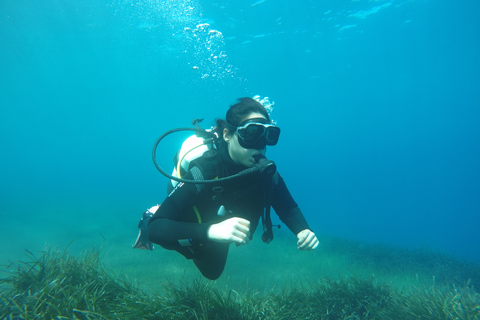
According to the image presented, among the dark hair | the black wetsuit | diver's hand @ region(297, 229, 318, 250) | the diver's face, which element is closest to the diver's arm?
the black wetsuit

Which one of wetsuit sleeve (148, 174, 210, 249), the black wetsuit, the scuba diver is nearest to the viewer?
wetsuit sleeve (148, 174, 210, 249)

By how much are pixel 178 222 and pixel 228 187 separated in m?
0.77

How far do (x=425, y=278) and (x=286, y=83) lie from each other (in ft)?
93.0

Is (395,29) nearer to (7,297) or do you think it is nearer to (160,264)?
(160,264)

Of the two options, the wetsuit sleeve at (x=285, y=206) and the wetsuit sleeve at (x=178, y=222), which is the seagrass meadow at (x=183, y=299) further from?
the wetsuit sleeve at (x=285, y=206)

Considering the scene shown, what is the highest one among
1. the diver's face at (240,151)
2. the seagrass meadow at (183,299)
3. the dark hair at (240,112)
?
the dark hair at (240,112)

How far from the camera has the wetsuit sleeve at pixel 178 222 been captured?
6.55 feet

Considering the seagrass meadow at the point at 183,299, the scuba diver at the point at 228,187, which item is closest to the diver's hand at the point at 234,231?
the scuba diver at the point at 228,187

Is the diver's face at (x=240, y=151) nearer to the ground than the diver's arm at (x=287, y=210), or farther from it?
farther from it

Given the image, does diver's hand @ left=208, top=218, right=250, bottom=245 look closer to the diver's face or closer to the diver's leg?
the diver's face

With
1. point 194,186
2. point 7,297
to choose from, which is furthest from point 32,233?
point 194,186

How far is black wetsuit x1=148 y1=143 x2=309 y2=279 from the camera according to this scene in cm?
212

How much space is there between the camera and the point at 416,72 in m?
29.2

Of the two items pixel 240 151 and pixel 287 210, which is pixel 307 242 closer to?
pixel 287 210
